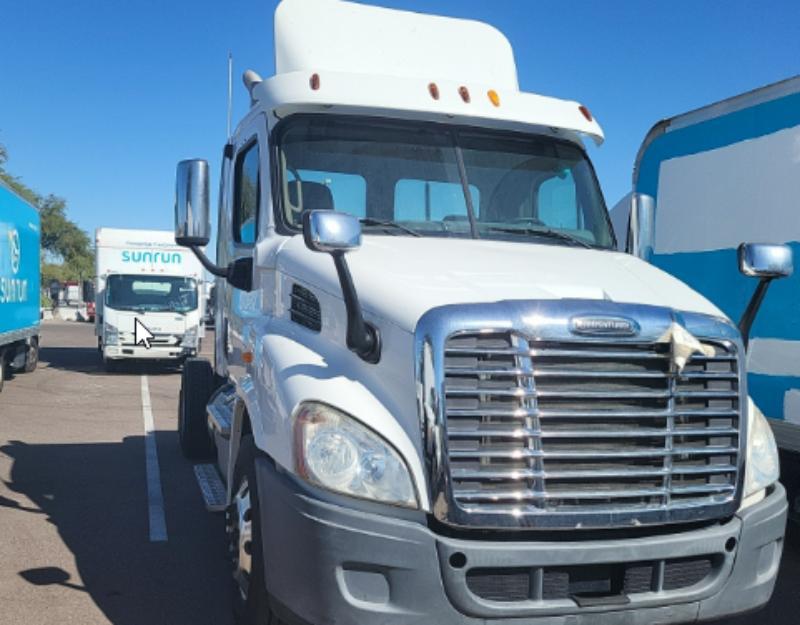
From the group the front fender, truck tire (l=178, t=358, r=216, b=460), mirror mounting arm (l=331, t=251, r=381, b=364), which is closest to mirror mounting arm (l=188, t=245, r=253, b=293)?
the front fender

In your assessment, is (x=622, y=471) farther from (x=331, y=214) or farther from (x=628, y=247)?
(x=628, y=247)

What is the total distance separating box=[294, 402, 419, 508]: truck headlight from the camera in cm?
292

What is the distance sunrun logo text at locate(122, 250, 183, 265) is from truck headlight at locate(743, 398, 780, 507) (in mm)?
16238

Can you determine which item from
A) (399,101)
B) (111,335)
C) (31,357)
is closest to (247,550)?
(399,101)

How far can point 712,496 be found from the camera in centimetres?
323

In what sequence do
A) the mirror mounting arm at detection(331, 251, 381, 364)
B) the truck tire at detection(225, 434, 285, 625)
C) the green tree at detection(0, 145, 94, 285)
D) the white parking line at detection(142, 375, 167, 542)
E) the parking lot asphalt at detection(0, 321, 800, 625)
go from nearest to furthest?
1. the mirror mounting arm at detection(331, 251, 381, 364)
2. the truck tire at detection(225, 434, 285, 625)
3. the parking lot asphalt at detection(0, 321, 800, 625)
4. the white parking line at detection(142, 375, 167, 542)
5. the green tree at detection(0, 145, 94, 285)

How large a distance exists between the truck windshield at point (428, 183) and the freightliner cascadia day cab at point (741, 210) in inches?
25.7

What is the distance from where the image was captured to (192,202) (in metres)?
4.52

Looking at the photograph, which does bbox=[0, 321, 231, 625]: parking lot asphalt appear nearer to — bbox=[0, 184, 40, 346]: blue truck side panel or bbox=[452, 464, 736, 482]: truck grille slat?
bbox=[452, 464, 736, 482]: truck grille slat

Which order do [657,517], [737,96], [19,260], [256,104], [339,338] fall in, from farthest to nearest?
[19,260]
[737,96]
[256,104]
[339,338]
[657,517]

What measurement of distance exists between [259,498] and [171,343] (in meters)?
14.9

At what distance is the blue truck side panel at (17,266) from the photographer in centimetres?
1316

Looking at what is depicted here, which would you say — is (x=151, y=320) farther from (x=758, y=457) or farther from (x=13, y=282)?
(x=758, y=457)

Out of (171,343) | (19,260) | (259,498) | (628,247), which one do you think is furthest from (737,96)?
(171,343)
